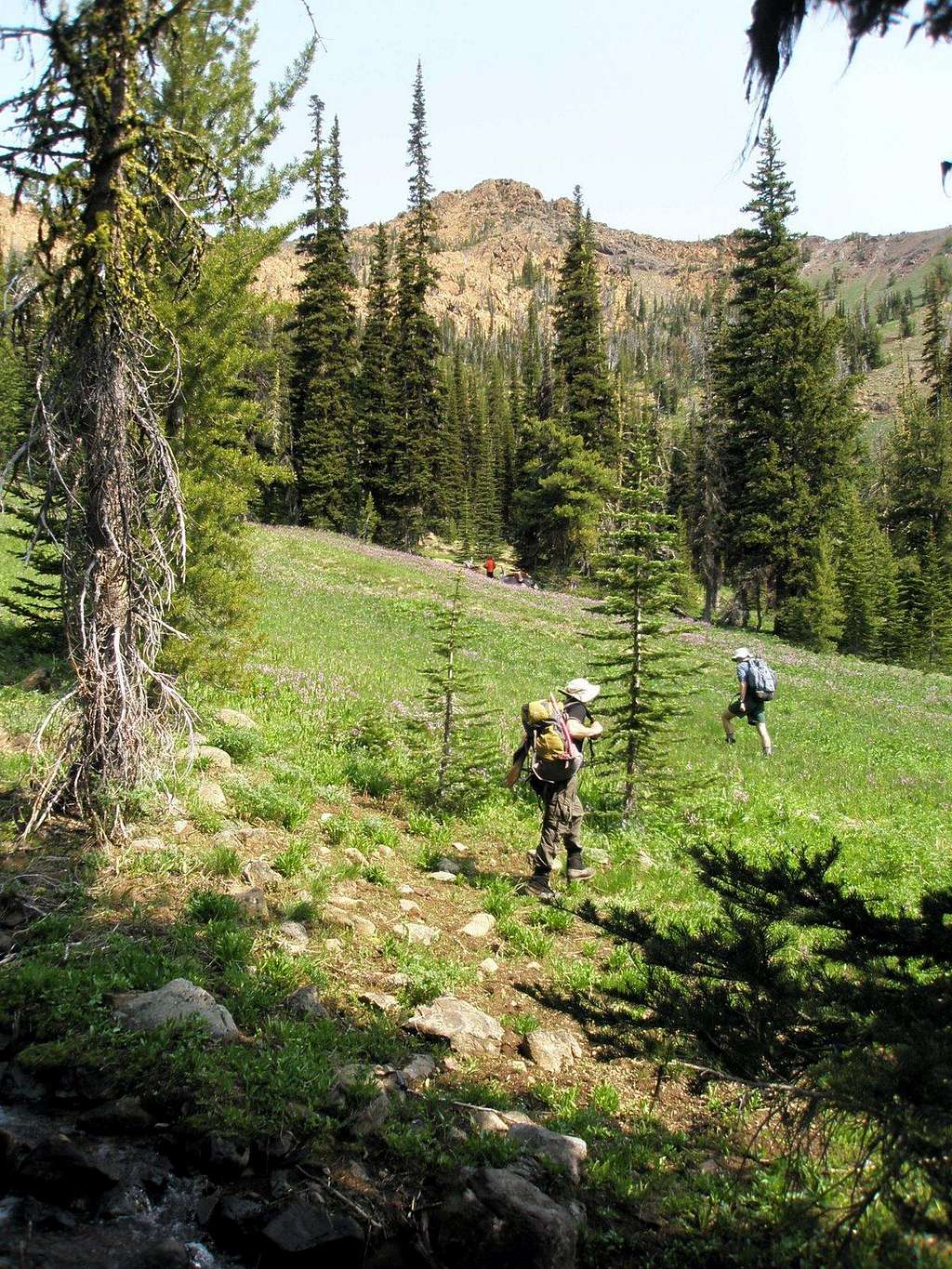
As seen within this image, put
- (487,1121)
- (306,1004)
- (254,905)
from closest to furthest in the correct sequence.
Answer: (487,1121) < (306,1004) < (254,905)

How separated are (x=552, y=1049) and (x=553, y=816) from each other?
294cm

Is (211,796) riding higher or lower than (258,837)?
higher

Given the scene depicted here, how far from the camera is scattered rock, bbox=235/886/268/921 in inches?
245

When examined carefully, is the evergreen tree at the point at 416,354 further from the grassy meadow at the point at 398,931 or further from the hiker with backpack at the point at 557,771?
the hiker with backpack at the point at 557,771

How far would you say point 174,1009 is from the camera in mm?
4613

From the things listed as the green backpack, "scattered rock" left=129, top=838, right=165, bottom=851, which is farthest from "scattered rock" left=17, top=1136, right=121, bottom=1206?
the green backpack

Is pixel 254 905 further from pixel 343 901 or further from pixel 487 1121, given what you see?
pixel 487 1121

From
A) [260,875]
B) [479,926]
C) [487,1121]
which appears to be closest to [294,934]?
[260,875]

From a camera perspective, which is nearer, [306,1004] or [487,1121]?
[487,1121]

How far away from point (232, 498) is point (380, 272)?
5578 centimetres

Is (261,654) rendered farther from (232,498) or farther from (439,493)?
(439,493)

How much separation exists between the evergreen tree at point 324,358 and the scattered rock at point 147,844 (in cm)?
4663

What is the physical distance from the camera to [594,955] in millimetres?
7359

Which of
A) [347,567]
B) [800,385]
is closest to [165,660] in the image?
[347,567]
